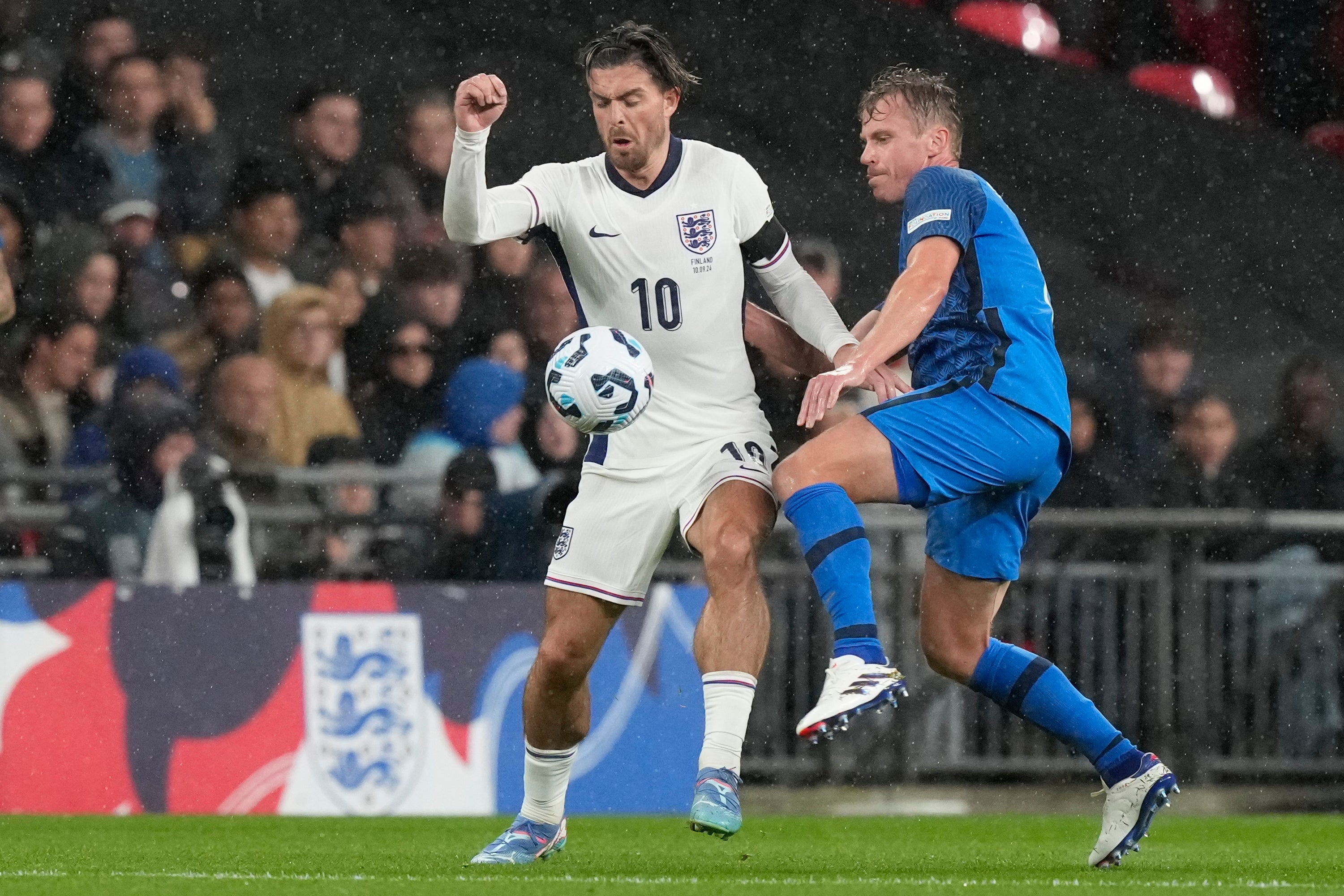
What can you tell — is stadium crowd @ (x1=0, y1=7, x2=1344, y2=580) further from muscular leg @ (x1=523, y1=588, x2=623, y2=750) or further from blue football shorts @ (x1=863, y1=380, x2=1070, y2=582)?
blue football shorts @ (x1=863, y1=380, x2=1070, y2=582)

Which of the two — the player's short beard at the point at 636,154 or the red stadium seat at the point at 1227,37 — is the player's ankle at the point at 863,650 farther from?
the red stadium seat at the point at 1227,37

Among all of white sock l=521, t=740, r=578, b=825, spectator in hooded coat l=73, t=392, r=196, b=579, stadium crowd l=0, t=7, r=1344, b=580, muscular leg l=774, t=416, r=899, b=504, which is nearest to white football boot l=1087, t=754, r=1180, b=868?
muscular leg l=774, t=416, r=899, b=504

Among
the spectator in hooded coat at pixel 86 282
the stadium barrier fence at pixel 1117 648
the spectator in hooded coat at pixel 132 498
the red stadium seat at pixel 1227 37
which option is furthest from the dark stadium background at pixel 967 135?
the spectator in hooded coat at pixel 132 498

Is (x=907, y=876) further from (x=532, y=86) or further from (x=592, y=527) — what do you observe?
(x=532, y=86)

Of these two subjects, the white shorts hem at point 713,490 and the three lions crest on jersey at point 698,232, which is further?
the three lions crest on jersey at point 698,232

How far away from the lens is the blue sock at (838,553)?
438 centimetres

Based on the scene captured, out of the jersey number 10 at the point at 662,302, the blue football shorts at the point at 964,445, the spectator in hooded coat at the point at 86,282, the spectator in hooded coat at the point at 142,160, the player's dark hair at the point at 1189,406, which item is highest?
the spectator in hooded coat at the point at 142,160

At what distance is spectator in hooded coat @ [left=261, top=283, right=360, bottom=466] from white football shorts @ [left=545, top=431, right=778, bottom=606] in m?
3.70

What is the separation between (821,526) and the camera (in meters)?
4.50

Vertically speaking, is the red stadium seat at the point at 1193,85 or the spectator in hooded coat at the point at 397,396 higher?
the red stadium seat at the point at 1193,85

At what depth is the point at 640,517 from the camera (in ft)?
16.5

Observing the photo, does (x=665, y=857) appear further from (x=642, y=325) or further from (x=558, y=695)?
(x=642, y=325)

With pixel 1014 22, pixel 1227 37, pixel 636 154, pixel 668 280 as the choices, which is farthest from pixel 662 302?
pixel 1227 37

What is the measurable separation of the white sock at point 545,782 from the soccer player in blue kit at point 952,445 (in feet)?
3.20
